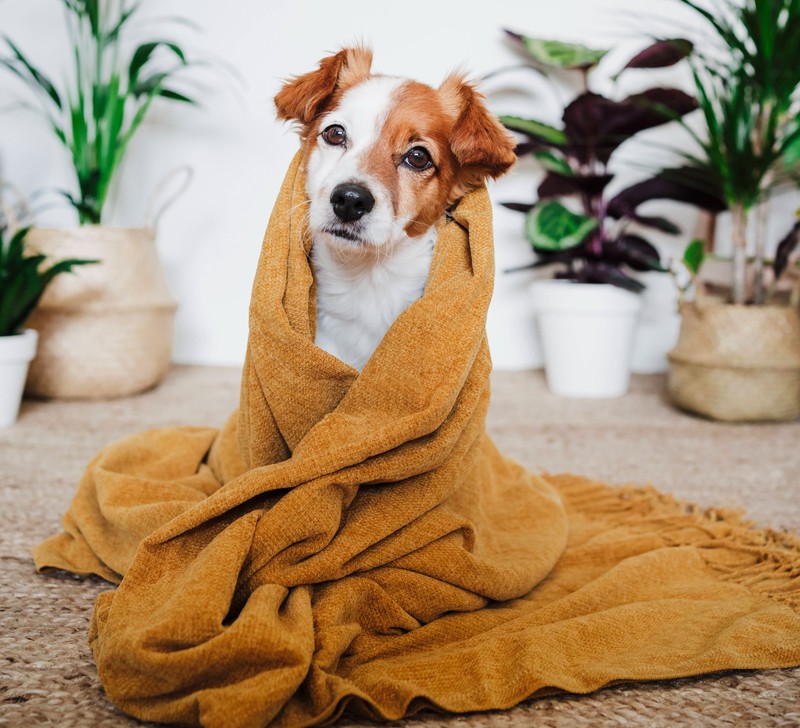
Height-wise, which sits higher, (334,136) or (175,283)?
(334,136)

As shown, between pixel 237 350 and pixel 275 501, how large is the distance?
7.04 feet


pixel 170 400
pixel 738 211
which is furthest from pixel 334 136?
pixel 738 211

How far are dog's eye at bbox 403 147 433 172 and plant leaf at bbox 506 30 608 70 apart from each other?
1.51 meters

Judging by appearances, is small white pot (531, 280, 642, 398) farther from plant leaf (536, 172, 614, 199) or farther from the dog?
the dog

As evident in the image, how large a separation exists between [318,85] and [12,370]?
1.26 metres

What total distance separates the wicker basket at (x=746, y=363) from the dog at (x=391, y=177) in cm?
136

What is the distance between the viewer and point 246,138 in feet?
9.37

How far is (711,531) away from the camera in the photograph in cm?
132

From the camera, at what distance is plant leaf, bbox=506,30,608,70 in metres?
2.47

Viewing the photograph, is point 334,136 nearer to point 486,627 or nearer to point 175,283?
point 486,627

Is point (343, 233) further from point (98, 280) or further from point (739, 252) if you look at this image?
point (739, 252)

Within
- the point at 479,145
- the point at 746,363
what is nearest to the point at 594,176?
the point at 746,363

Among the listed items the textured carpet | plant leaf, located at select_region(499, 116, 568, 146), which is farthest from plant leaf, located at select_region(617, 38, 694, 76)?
the textured carpet

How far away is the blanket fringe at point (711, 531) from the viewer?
117 centimetres
